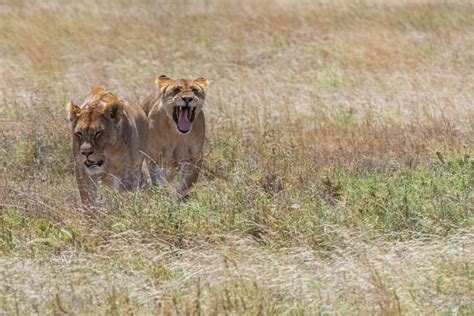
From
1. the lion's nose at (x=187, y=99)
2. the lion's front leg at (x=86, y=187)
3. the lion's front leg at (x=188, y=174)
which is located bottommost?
the lion's front leg at (x=188, y=174)

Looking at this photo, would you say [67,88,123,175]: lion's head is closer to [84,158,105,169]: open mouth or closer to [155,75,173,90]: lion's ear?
[84,158,105,169]: open mouth

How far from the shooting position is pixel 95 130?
950 centimetres

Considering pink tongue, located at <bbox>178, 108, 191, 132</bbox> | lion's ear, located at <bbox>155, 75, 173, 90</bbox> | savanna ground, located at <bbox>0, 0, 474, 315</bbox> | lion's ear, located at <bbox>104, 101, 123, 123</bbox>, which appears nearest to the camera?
savanna ground, located at <bbox>0, 0, 474, 315</bbox>

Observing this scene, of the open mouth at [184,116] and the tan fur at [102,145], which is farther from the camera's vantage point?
the open mouth at [184,116]

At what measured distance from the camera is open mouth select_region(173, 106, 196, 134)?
35.9 ft

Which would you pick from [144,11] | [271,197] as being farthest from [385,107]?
[144,11]

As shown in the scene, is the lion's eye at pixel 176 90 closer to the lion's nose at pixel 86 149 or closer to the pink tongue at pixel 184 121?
the pink tongue at pixel 184 121

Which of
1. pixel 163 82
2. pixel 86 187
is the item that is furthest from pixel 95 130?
pixel 163 82

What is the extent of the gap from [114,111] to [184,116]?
1480mm

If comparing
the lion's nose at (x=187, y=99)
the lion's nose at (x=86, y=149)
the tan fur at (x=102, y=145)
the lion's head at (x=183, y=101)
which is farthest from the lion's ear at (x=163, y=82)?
the lion's nose at (x=86, y=149)

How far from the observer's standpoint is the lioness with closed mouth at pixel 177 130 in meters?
11.0

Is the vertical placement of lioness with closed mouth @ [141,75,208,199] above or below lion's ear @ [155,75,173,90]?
below

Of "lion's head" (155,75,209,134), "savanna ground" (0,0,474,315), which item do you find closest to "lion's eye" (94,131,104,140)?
"savanna ground" (0,0,474,315)

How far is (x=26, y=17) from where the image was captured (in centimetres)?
2134
